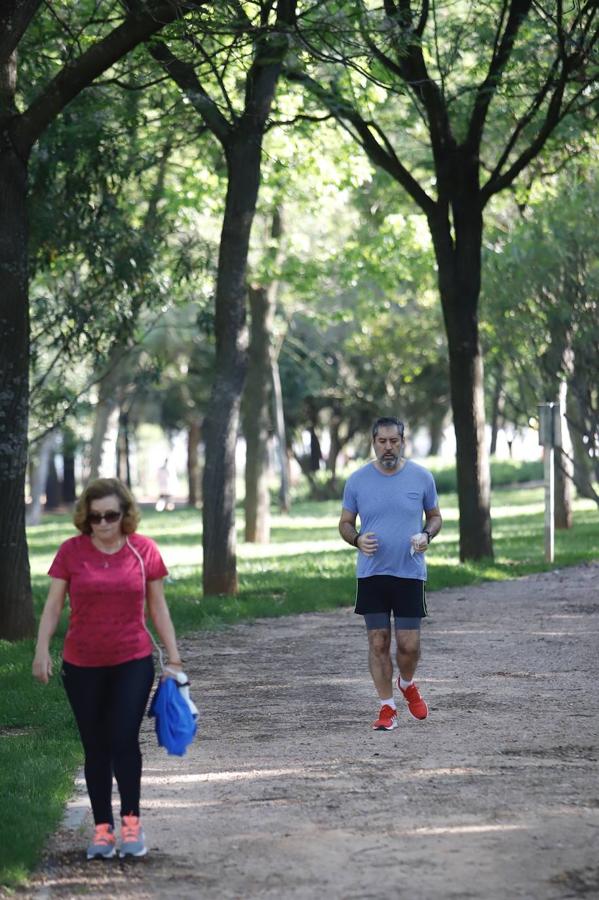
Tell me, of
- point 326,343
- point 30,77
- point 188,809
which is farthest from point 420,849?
point 326,343

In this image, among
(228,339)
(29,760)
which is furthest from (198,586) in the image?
(29,760)

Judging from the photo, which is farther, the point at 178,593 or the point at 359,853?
the point at 178,593

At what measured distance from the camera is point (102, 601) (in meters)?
5.87

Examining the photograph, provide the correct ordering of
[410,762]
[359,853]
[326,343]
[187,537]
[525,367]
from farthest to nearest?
[326,343] → [187,537] → [525,367] → [410,762] → [359,853]

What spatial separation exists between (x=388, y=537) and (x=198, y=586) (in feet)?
30.6

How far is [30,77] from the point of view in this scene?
16.6 metres

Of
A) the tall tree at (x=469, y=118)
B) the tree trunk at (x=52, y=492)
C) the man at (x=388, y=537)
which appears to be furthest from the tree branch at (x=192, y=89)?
the tree trunk at (x=52, y=492)

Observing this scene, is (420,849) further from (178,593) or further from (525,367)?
(525,367)

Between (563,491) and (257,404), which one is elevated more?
(257,404)

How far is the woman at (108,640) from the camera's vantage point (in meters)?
5.87

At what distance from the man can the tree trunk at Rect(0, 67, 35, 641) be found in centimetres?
497

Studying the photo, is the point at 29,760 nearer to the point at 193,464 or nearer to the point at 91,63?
the point at 91,63

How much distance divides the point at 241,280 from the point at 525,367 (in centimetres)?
1064

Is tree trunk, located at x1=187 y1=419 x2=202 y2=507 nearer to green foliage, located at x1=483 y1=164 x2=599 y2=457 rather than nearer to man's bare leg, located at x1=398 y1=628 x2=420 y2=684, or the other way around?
green foliage, located at x1=483 y1=164 x2=599 y2=457
